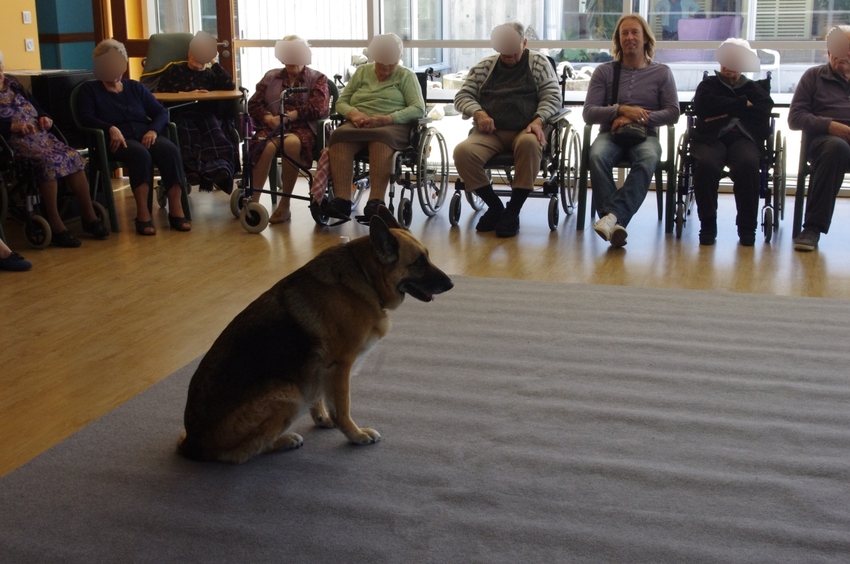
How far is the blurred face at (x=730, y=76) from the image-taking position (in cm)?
493

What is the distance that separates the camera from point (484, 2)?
674 cm

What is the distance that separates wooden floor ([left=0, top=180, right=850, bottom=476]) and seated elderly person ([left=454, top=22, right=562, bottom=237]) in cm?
21

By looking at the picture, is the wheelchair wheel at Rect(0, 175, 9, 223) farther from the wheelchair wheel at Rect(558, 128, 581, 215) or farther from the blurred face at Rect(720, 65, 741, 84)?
the blurred face at Rect(720, 65, 741, 84)

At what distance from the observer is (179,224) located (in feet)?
17.3

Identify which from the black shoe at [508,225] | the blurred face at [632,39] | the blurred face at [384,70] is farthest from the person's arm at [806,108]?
the blurred face at [384,70]

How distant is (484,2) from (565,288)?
3505mm

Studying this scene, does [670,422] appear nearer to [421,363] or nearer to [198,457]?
[421,363]

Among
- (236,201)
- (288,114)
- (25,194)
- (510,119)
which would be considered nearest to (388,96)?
(288,114)

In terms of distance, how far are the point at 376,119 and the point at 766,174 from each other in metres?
2.16

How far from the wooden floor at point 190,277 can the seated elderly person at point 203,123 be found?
292 mm

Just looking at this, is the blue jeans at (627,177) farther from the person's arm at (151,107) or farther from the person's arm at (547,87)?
the person's arm at (151,107)

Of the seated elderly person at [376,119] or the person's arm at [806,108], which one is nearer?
the person's arm at [806,108]

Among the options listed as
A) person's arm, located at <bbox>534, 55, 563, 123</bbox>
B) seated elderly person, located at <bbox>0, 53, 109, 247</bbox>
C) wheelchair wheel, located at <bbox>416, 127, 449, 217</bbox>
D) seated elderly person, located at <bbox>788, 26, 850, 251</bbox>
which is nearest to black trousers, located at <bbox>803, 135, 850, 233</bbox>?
seated elderly person, located at <bbox>788, 26, 850, 251</bbox>

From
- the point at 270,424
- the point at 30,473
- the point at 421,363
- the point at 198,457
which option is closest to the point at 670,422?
Result: the point at 421,363
